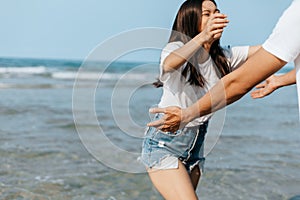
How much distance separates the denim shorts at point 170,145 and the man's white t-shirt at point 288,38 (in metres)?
0.93

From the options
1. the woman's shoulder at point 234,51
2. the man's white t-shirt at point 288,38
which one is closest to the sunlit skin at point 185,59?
the woman's shoulder at point 234,51

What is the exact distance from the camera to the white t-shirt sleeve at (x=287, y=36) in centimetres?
186

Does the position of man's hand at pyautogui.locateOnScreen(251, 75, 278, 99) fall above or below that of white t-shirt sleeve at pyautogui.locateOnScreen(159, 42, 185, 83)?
below

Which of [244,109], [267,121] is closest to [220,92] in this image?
[267,121]

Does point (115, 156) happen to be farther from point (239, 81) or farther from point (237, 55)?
point (239, 81)

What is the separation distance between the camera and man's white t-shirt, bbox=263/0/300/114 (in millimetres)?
1864

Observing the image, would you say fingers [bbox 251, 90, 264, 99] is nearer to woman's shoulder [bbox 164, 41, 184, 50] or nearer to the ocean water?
the ocean water

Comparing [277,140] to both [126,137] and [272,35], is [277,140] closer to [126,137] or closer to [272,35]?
[126,137]

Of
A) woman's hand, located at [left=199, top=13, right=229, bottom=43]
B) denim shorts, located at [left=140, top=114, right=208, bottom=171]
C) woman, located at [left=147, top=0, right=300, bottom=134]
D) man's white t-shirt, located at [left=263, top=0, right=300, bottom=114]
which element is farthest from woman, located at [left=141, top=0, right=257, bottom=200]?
man's white t-shirt, located at [left=263, top=0, right=300, bottom=114]

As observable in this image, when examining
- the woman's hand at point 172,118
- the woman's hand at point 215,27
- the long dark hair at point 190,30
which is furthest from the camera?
the long dark hair at point 190,30

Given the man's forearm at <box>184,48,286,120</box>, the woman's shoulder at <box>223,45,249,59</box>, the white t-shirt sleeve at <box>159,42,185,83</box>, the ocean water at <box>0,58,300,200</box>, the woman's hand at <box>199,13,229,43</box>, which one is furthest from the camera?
the ocean water at <box>0,58,300,200</box>

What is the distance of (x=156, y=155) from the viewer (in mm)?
2781

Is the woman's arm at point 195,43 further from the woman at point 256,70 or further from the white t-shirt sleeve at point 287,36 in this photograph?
the white t-shirt sleeve at point 287,36

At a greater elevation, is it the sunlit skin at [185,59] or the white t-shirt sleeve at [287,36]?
the white t-shirt sleeve at [287,36]
